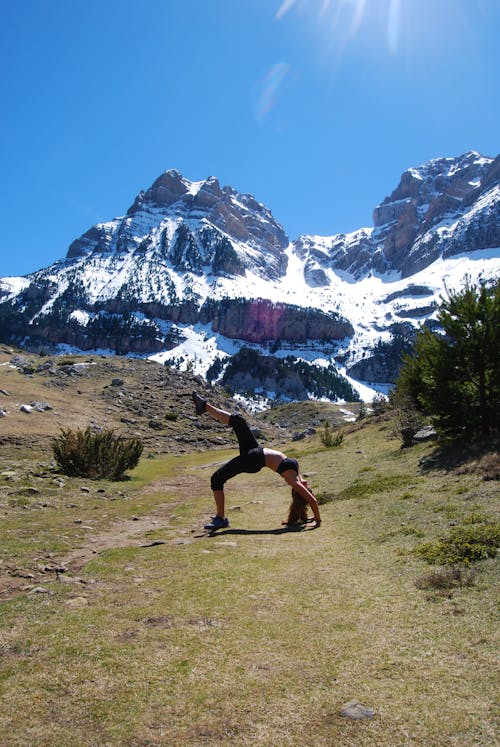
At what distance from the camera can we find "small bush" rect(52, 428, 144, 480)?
60.0 feet

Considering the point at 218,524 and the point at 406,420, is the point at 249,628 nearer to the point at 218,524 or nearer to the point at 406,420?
the point at 218,524

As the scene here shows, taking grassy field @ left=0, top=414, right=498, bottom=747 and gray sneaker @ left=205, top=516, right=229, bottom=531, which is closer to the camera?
grassy field @ left=0, top=414, right=498, bottom=747

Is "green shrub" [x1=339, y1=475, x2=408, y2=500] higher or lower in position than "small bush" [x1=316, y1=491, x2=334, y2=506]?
higher

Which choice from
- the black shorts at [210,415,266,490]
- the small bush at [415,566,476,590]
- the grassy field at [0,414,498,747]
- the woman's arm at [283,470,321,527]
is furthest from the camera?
the woman's arm at [283,470,321,527]

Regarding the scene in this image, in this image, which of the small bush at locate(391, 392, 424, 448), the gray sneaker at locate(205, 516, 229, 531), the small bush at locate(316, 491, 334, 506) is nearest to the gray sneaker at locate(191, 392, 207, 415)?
the gray sneaker at locate(205, 516, 229, 531)

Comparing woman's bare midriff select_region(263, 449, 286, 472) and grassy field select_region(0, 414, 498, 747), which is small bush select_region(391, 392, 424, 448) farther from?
woman's bare midriff select_region(263, 449, 286, 472)

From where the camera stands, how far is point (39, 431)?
83.0ft

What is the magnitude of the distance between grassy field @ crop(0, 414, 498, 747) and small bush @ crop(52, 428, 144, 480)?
776 cm

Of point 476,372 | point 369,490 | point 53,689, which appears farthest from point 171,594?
point 476,372

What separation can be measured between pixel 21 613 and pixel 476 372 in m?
16.6

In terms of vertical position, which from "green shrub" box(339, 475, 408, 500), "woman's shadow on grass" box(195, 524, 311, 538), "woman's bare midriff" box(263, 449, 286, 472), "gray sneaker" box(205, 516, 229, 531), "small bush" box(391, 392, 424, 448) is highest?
"small bush" box(391, 392, 424, 448)

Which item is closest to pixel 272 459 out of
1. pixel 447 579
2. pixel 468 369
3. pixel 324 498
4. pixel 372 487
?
pixel 324 498

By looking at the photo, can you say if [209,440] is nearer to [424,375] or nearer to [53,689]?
[424,375]

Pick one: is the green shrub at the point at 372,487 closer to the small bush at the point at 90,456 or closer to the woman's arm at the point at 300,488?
the woman's arm at the point at 300,488
